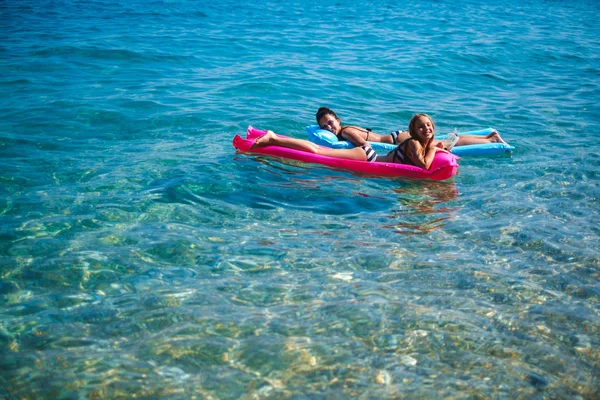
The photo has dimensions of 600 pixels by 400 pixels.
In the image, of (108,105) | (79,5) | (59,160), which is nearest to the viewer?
(59,160)

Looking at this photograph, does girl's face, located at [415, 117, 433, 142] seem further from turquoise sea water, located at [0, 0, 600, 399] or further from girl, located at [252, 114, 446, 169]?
turquoise sea water, located at [0, 0, 600, 399]

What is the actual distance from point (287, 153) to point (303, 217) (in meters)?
1.58

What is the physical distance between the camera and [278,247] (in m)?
4.27

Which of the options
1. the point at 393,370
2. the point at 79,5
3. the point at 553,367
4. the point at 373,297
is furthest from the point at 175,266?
the point at 79,5

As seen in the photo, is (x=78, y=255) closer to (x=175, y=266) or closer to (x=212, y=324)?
(x=175, y=266)

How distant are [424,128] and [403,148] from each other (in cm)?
33

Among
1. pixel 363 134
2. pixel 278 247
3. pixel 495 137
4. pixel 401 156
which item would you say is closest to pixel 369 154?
pixel 401 156

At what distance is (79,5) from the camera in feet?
58.1

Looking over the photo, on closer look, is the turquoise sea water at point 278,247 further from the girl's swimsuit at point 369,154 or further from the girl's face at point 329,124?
the girl's face at point 329,124

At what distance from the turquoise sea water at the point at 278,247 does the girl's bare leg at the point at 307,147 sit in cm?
21

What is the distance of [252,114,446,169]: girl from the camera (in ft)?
19.8

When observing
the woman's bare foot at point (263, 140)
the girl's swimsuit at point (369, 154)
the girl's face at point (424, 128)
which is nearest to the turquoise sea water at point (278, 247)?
the woman's bare foot at point (263, 140)

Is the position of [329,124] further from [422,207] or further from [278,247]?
[278,247]

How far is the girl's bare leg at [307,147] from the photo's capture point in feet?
20.6
